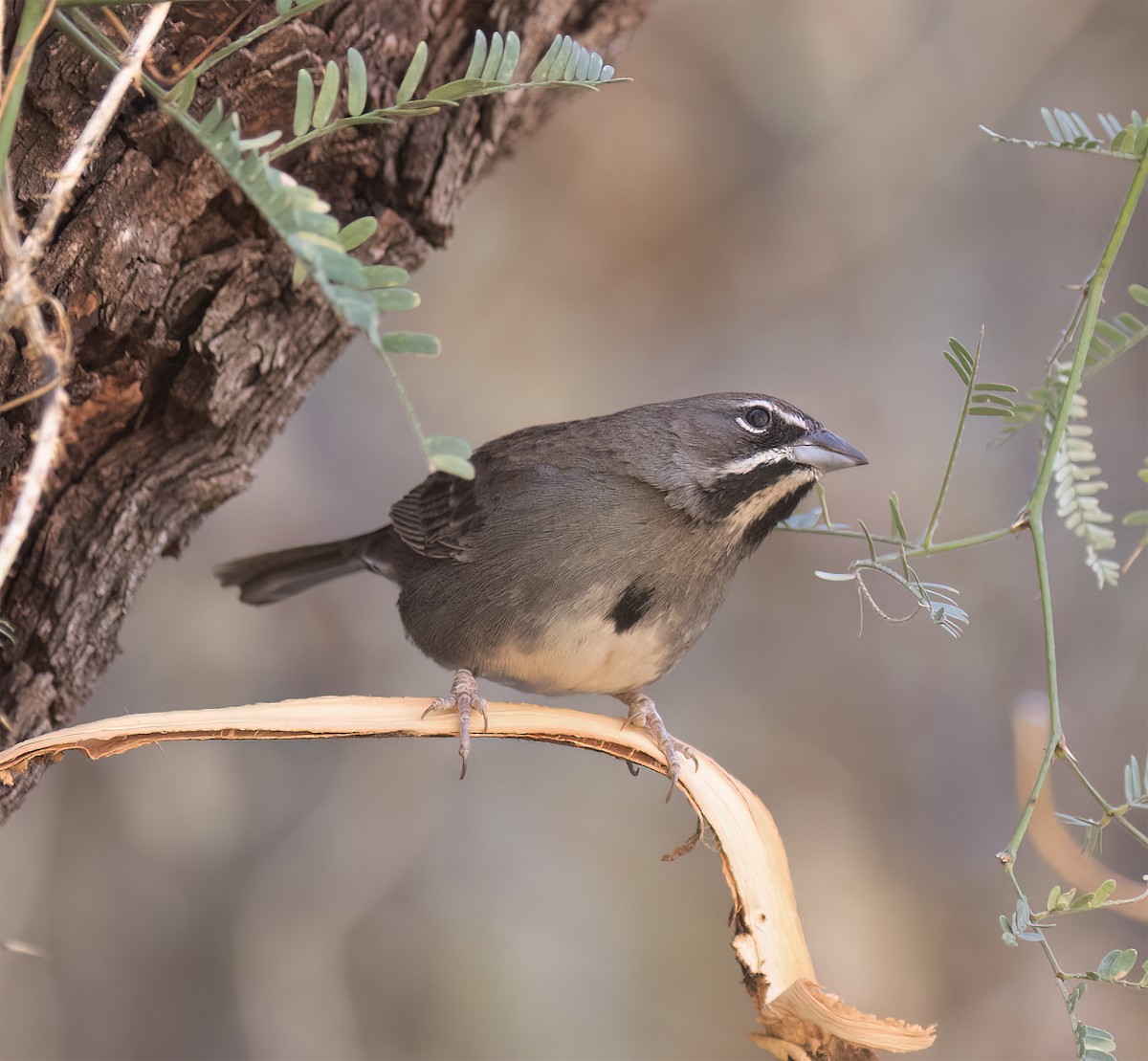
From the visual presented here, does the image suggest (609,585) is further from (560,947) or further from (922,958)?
(922,958)

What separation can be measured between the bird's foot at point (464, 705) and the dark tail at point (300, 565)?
91 centimetres

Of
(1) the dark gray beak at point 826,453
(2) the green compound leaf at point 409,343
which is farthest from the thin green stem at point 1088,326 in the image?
(2) the green compound leaf at point 409,343

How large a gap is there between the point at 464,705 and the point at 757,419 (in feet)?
3.75

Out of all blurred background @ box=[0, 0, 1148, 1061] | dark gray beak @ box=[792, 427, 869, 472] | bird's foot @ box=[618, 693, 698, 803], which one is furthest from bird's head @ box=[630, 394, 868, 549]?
blurred background @ box=[0, 0, 1148, 1061]

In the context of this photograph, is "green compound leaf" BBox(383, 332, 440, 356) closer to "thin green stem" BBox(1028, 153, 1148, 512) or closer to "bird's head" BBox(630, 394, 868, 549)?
"thin green stem" BBox(1028, 153, 1148, 512)

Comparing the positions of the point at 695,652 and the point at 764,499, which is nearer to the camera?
the point at 764,499

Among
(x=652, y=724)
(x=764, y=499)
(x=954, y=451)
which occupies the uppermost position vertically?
(x=954, y=451)

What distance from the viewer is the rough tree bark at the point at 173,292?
2402 millimetres

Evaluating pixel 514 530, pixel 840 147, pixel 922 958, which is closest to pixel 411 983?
pixel 922 958

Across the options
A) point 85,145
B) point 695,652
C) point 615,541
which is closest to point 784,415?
point 615,541

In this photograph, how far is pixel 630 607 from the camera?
3066mm

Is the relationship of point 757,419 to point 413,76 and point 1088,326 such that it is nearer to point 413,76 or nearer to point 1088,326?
point 1088,326

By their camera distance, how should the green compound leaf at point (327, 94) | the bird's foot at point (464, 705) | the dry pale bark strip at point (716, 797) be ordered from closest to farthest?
the green compound leaf at point (327, 94) → the dry pale bark strip at point (716, 797) → the bird's foot at point (464, 705)

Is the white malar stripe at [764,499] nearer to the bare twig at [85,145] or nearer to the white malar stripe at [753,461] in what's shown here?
the white malar stripe at [753,461]
